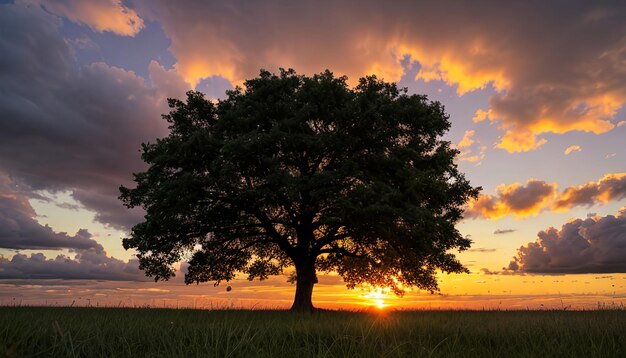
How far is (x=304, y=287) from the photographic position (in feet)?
95.3

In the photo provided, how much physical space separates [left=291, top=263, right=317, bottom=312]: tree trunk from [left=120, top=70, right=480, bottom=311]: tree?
71 millimetres

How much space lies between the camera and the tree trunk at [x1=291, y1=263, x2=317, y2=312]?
92.6 ft

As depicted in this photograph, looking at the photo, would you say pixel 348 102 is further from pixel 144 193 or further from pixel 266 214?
pixel 144 193

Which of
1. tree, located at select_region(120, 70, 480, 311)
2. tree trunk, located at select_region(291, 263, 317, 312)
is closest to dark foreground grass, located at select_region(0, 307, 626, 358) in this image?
tree, located at select_region(120, 70, 480, 311)

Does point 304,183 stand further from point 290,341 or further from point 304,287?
point 290,341

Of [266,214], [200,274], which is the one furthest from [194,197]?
[200,274]

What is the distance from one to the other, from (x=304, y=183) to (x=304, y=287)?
26.3ft

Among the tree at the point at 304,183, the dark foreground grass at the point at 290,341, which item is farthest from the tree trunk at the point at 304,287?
the dark foreground grass at the point at 290,341

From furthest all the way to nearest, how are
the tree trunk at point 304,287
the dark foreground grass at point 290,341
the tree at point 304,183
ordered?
the tree trunk at point 304,287 → the tree at point 304,183 → the dark foreground grass at point 290,341

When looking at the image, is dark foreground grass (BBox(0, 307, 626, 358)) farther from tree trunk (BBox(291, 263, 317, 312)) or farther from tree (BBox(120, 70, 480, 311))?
tree trunk (BBox(291, 263, 317, 312))

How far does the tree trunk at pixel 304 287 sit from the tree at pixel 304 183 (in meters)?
0.07

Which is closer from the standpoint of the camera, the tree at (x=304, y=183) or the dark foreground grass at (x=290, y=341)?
the dark foreground grass at (x=290, y=341)

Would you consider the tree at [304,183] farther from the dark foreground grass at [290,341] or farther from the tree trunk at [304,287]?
the dark foreground grass at [290,341]

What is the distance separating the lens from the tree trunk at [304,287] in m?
28.2
